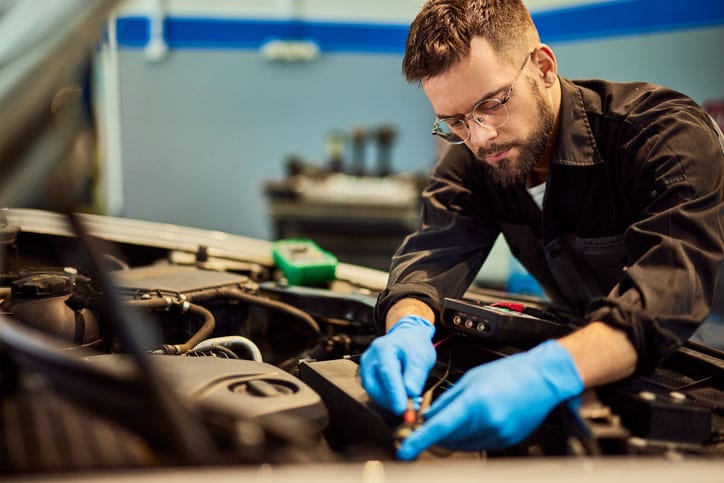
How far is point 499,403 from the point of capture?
0.75 m

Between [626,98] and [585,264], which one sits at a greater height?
[626,98]

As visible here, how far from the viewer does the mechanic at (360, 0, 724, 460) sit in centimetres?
79

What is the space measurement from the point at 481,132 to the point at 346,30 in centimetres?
347

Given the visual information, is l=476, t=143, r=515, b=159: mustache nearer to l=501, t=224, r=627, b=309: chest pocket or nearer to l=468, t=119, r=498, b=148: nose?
l=468, t=119, r=498, b=148: nose

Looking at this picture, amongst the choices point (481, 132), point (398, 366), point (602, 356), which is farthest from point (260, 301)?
point (602, 356)

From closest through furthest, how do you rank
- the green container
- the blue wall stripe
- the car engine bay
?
the car engine bay, the green container, the blue wall stripe

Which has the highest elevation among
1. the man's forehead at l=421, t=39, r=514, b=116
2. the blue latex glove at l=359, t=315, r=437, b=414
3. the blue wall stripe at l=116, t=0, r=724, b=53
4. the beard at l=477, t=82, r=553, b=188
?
the blue wall stripe at l=116, t=0, r=724, b=53

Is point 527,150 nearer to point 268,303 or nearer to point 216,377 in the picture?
point 268,303

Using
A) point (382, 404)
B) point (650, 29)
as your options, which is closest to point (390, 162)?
point (650, 29)

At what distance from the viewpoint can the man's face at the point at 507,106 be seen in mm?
1112

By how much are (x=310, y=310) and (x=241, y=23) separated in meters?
3.45

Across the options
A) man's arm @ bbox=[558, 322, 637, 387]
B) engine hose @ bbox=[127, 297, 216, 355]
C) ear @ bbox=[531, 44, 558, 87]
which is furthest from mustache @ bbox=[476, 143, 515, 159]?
engine hose @ bbox=[127, 297, 216, 355]

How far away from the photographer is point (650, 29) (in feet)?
10.3

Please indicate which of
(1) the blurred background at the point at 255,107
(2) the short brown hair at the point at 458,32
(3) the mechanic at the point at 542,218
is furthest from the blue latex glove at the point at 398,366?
(1) the blurred background at the point at 255,107
